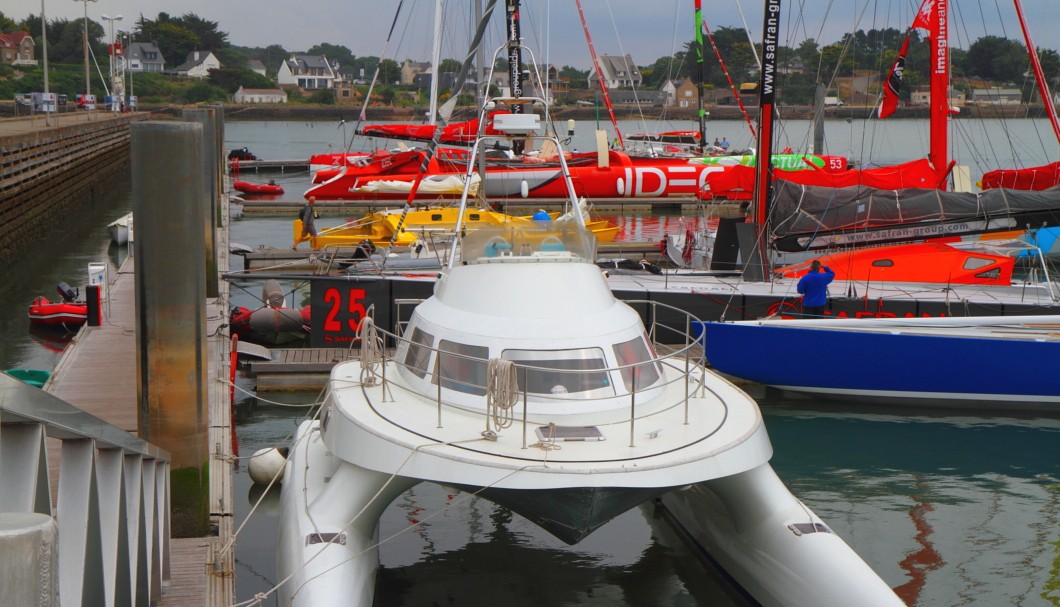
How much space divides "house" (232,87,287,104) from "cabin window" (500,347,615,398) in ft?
439

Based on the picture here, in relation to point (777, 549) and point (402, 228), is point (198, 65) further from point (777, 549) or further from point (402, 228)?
point (777, 549)

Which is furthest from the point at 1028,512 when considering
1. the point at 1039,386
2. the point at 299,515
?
the point at 299,515

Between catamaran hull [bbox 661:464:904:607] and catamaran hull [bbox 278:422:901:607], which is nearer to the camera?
catamaran hull [bbox 278:422:901:607]

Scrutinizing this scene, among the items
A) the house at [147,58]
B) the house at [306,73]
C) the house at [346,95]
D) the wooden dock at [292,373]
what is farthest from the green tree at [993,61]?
the house at [306,73]

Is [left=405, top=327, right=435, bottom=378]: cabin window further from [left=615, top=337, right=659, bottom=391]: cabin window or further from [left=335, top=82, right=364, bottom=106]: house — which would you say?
[left=335, top=82, right=364, bottom=106]: house

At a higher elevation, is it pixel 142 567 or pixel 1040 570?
pixel 142 567

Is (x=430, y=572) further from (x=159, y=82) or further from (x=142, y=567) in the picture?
(x=159, y=82)

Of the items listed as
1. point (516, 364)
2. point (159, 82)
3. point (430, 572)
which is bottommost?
point (430, 572)

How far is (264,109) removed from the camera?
127250 mm

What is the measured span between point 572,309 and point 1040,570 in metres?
5.55

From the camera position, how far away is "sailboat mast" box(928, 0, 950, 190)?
23.4m

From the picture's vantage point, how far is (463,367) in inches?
372

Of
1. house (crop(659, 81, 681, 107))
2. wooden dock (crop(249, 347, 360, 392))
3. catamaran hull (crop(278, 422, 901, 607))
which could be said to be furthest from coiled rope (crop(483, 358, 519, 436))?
house (crop(659, 81, 681, 107))

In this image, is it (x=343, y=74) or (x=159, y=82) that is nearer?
(x=159, y=82)
